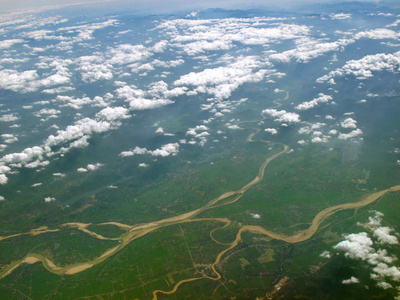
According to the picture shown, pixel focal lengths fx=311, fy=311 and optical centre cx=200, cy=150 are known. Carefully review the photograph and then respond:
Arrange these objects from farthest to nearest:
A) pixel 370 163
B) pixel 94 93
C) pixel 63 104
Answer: pixel 94 93 < pixel 63 104 < pixel 370 163

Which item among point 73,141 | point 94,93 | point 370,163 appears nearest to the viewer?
point 370,163

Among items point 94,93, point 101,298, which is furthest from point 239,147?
point 94,93

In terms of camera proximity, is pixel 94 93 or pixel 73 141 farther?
pixel 94 93

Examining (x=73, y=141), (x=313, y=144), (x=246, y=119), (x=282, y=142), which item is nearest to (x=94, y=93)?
(x=73, y=141)

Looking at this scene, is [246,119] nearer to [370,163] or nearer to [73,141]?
[370,163]

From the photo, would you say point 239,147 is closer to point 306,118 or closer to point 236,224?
point 306,118

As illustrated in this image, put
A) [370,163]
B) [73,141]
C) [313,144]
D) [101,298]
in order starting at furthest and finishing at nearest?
[73,141]
[313,144]
[370,163]
[101,298]

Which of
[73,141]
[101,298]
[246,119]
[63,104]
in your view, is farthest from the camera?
[63,104]

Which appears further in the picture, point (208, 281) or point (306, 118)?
point (306, 118)

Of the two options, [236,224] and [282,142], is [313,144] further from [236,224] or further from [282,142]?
[236,224]
